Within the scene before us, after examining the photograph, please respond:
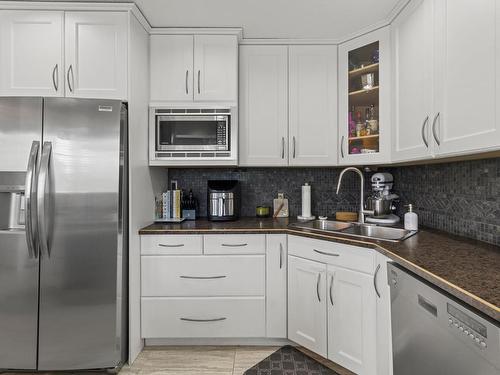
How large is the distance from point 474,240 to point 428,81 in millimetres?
919

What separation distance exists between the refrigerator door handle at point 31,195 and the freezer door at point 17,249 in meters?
0.06

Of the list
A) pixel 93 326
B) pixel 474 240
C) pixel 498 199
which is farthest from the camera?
pixel 93 326

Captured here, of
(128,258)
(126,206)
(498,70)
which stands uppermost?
(498,70)

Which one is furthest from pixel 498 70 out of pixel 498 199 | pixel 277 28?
pixel 277 28

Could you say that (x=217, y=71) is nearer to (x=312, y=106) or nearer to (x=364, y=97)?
(x=312, y=106)

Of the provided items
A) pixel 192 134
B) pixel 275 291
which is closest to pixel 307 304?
pixel 275 291

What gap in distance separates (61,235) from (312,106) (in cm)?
198

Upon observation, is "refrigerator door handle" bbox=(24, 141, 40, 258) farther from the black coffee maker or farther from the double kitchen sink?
the double kitchen sink

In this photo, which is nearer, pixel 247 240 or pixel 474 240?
pixel 474 240

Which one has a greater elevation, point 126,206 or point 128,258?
point 126,206

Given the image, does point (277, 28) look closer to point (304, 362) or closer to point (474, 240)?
point (474, 240)

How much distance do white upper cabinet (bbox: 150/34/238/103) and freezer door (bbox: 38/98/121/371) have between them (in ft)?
1.88

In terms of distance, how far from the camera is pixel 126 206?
1931 mm

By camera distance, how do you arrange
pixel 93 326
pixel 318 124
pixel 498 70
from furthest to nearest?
pixel 318 124 < pixel 93 326 < pixel 498 70
